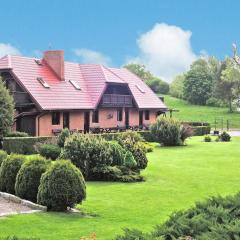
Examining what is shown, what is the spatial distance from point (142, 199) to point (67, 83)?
36.4m

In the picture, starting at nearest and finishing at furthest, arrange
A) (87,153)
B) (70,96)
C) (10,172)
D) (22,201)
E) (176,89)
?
(22,201), (10,172), (87,153), (70,96), (176,89)

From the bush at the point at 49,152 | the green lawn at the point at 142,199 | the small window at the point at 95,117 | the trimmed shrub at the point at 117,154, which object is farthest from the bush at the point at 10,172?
the small window at the point at 95,117

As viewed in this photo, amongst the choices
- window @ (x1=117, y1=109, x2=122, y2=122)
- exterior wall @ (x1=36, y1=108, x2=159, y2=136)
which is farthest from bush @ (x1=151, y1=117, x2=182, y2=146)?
window @ (x1=117, y1=109, x2=122, y2=122)

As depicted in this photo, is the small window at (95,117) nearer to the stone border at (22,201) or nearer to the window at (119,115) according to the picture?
the window at (119,115)

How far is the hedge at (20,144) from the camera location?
35.9 metres

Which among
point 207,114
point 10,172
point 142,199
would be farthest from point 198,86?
point 10,172

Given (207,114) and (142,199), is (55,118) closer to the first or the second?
(142,199)

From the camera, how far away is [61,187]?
1593 centimetres

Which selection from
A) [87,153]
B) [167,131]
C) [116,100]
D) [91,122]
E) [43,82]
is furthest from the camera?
[116,100]

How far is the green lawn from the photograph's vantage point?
13625 millimetres

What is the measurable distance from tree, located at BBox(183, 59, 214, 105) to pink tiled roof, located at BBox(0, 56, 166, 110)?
53.5 meters

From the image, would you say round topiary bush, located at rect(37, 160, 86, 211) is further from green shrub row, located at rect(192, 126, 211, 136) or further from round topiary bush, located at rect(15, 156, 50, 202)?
green shrub row, located at rect(192, 126, 211, 136)

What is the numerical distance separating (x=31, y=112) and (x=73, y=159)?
77.1ft

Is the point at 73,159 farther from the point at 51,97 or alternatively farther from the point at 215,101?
the point at 215,101
